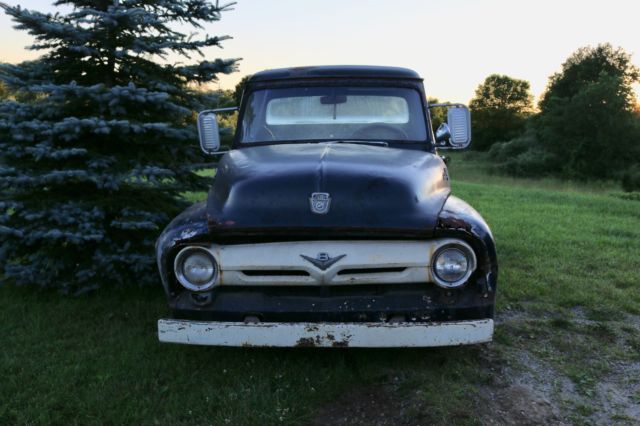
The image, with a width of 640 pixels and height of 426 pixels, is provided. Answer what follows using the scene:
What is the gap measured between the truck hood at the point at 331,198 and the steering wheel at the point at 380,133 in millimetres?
803

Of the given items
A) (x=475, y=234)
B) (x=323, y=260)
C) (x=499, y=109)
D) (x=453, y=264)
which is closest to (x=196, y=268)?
(x=323, y=260)

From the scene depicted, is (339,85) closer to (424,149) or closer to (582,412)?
(424,149)

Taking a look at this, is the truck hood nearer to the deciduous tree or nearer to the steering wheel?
the steering wheel

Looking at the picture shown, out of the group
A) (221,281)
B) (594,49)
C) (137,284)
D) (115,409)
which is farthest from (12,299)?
(594,49)

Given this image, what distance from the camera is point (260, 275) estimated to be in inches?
124

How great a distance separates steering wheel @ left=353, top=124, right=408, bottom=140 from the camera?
428 cm

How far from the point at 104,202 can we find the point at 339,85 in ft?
7.81

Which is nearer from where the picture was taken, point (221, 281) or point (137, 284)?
point (221, 281)

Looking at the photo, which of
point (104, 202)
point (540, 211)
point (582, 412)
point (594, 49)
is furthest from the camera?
point (594, 49)

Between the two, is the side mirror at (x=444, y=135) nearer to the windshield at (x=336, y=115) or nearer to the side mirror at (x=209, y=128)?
the windshield at (x=336, y=115)

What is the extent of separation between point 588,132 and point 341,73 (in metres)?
44.9

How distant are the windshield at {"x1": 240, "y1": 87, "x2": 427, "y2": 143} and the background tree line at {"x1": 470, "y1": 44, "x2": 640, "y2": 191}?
3792 centimetres

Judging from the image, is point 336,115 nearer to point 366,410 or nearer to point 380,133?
point 380,133

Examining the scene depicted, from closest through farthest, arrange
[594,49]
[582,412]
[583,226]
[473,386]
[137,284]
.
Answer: [582,412], [473,386], [137,284], [583,226], [594,49]
